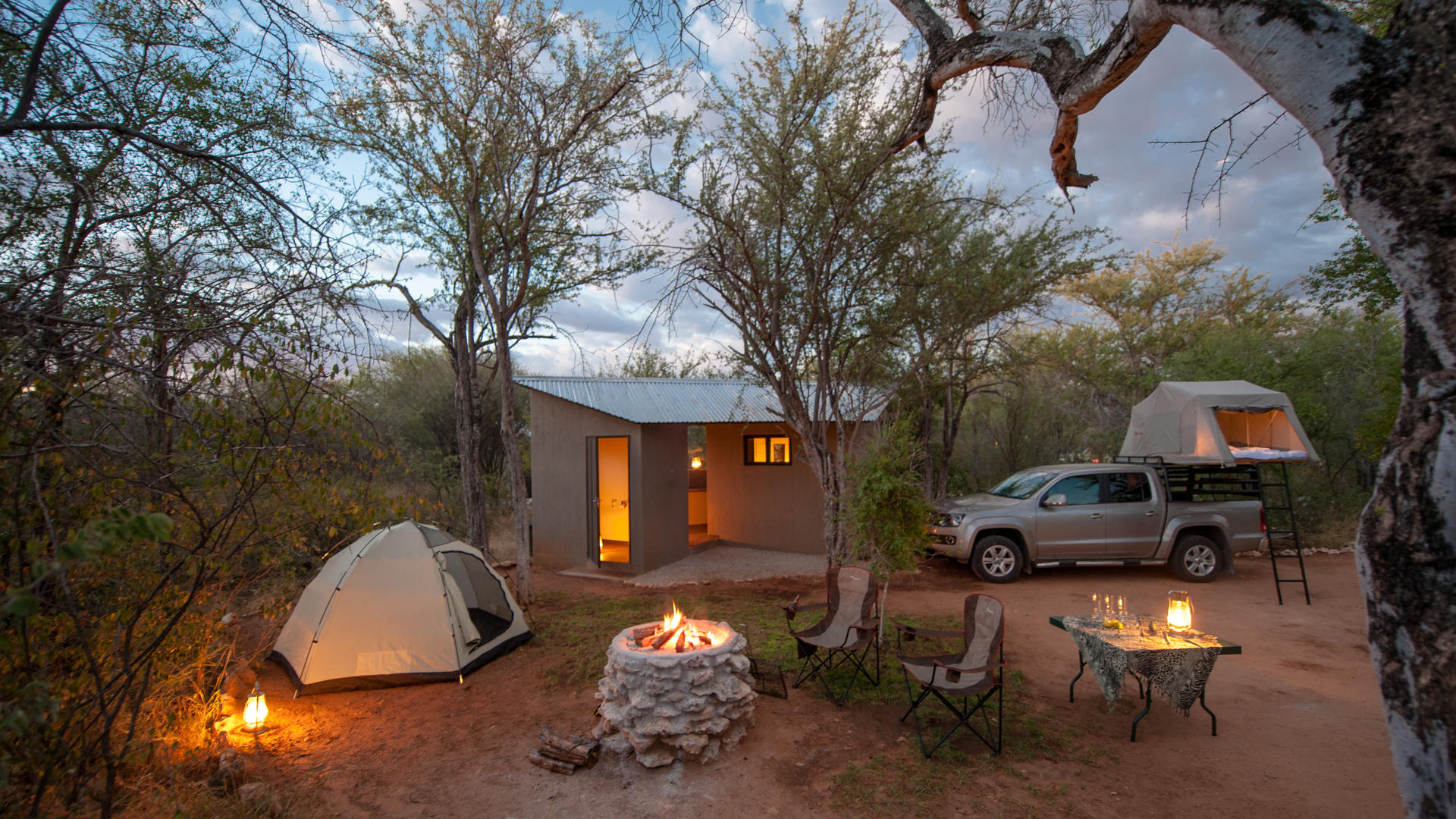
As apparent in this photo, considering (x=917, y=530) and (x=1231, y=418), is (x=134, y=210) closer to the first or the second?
(x=917, y=530)

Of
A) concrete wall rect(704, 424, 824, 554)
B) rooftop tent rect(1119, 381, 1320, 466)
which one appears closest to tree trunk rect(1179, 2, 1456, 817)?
rooftop tent rect(1119, 381, 1320, 466)

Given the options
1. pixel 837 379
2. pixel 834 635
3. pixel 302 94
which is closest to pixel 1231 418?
pixel 837 379

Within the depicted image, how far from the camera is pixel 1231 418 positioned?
9133 mm

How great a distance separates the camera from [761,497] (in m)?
12.1

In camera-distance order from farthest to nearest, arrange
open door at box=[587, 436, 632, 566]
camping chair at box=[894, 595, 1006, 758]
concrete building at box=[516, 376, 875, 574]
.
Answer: open door at box=[587, 436, 632, 566] < concrete building at box=[516, 376, 875, 574] < camping chair at box=[894, 595, 1006, 758]

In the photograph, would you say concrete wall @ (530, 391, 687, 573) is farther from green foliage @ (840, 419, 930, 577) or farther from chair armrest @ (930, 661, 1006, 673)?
chair armrest @ (930, 661, 1006, 673)

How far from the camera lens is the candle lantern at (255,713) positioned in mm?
4895

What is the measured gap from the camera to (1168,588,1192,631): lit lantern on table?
5016mm

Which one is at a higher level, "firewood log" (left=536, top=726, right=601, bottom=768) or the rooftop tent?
the rooftop tent

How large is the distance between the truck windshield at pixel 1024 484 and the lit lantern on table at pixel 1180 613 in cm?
437

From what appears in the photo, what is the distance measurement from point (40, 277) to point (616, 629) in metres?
5.82

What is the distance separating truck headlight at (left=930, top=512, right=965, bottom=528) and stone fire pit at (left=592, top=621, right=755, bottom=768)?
5681 millimetres

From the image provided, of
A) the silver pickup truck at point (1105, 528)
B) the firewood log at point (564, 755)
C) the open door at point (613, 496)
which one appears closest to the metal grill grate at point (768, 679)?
the firewood log at point (564, 755)

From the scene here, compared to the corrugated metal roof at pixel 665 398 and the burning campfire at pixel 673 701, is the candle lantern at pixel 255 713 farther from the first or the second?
the corrugated metal roof at pixel 665 398
